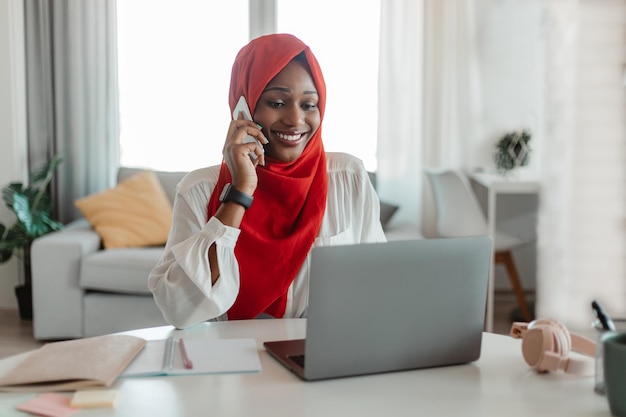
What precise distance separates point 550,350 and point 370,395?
1.09 ft

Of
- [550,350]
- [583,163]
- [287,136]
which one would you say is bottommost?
[550,350]

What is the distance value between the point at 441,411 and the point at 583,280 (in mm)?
2921

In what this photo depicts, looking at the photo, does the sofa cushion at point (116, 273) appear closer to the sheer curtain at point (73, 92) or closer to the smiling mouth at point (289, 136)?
the sheer curtain at point (73, 92)

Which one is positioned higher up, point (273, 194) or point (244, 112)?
point (244, 112)

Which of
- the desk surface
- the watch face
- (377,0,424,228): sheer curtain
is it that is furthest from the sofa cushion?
the watch face

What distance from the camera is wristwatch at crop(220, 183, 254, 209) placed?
1687 mm

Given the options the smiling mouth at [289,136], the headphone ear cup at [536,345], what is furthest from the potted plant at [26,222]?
the headphone ear cup at [536,345]

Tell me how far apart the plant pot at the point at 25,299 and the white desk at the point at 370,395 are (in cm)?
304

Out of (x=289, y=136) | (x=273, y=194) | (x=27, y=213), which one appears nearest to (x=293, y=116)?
(x=289, y=136)

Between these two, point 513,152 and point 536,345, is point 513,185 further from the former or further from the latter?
point 536,345

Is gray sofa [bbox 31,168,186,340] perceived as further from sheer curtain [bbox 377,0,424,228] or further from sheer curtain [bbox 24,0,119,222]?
sheer curtain [bbox 377,0,424,228]

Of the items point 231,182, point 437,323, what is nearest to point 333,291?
point 437,323

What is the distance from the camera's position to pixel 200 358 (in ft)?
4.37

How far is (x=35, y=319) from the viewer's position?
146 inches
